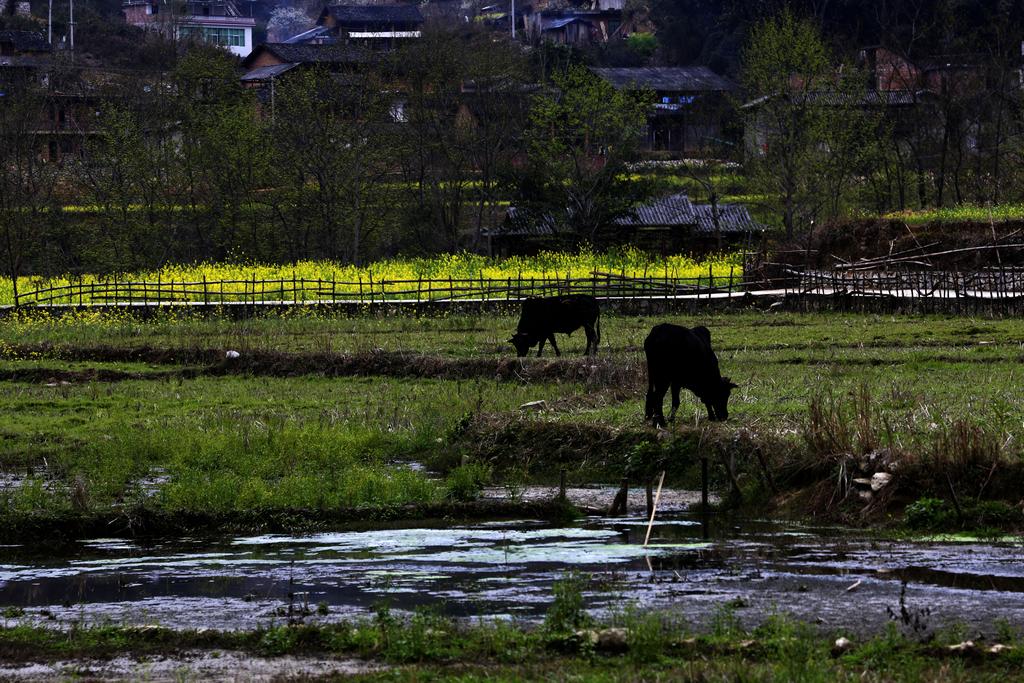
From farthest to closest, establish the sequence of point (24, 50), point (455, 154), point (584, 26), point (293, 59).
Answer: point (584, 26)
point (24, 50)
point (293, 59)
point (455, 154)

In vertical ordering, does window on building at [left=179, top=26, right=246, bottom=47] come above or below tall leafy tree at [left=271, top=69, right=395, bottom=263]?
above

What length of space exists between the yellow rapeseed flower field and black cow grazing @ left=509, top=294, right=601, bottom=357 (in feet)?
32.9

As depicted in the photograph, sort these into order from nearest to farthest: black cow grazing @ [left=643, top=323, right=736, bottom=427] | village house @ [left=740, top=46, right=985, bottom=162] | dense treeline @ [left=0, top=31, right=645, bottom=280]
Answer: black cow grazing @ [left=643, top=323, right=736, bottom=427], dense treeline @ [left=0, top=31, right=645, bottom=280], village house @ [left=740, top=46, right=985, bottom=162]

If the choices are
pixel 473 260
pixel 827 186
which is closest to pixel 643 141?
pixel 827 186

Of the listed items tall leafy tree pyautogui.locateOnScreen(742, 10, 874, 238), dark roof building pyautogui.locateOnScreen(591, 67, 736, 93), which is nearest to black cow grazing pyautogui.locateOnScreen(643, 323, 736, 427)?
tall leafy tree pyautogui.locateOnScreen(742, 10, 874, 238)

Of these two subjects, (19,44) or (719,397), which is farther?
(19,44)

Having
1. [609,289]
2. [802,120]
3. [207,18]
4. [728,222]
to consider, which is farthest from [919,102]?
[207,18]

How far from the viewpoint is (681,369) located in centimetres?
1611

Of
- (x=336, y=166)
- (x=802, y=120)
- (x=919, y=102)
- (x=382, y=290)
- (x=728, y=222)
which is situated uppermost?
(x=919, y=102)

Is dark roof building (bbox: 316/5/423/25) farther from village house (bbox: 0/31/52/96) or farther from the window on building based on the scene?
village house (bbox: 0/31/52/96)

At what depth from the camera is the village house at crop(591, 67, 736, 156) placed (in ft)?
224

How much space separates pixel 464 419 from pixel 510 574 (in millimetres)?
5743

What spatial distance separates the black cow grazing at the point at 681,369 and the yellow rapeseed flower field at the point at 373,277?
19549 mm

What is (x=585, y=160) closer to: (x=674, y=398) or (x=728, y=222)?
(x=728, y=222)
